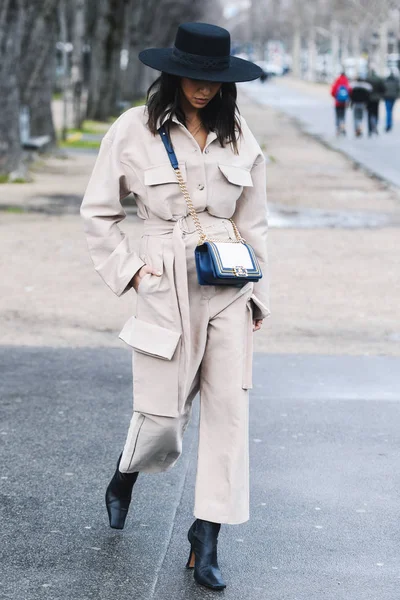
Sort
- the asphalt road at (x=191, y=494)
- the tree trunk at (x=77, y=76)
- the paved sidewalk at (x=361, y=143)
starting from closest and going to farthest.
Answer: the asphalt road at (x=191, y=494), the paved sidewalk at (x=361, y=143), the tree trunk at (x=77, y=76)

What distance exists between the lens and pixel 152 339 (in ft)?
13.8

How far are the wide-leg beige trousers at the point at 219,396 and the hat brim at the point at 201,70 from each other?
1.68 ft

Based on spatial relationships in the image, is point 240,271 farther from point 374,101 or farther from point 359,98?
point 374,101

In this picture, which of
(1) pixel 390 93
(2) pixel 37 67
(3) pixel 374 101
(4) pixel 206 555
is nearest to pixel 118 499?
(4) pixel 206 555

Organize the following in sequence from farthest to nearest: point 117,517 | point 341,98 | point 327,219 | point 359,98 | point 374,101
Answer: point 341,98
point 374,101
point 359,98
point 327,219
point 117,517

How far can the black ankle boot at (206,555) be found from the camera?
419 centimetres

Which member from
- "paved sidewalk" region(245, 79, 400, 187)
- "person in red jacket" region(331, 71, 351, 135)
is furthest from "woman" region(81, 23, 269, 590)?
"person in red jacket" region(331, 71, 351, 135)

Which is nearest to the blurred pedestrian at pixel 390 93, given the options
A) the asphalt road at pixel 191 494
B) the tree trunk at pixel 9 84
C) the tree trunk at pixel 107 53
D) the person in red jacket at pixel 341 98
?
the person in red jacket at pixel 341 98

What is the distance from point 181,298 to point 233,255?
0.74 ft

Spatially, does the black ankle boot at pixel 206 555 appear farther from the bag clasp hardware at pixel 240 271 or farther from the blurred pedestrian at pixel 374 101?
the blurred pedestrian at pixel 374 101

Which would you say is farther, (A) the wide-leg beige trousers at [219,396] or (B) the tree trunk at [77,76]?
(B) the tree trunk at [77,76]

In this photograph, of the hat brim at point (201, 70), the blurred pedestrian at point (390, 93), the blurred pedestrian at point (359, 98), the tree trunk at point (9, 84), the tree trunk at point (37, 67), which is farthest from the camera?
the blurred pedestrian at point (390, 93)

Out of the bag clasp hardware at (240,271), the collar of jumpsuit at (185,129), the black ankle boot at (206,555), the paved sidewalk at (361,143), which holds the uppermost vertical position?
the collar of jumpsuit at (185,129)

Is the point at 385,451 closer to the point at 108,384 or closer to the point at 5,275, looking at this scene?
the point at 108,384
